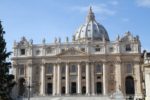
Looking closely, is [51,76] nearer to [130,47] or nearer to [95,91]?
[95,91]

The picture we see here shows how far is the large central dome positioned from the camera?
4235 inches

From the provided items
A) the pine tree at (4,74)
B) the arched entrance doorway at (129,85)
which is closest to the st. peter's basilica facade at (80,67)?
the arched entrance doorway at (129,85)

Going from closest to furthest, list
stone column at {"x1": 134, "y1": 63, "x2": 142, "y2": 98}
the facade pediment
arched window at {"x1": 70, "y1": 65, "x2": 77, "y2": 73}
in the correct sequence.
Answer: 1. stone column at {"x1": 134, "y1": 63, "x2": 142, "y2": 98}
2. the facade pediment
3. arched window at {"x1": 70, "y1": 65, "x2": 77, "y2": 73}

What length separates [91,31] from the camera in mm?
108875

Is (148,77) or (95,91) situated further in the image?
(95,91)

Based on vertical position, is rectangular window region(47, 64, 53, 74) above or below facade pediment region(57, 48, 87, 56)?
below

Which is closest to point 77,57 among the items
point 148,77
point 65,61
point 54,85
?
point 65,61

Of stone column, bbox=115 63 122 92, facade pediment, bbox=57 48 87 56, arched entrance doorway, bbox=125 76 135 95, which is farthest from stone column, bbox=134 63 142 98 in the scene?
facade pediment, bbox=57 48 87 56

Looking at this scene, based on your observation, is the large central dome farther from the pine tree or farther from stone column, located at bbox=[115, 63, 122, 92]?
the pine tree

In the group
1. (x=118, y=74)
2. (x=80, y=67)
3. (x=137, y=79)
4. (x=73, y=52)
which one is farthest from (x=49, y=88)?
(x=137, y=79)

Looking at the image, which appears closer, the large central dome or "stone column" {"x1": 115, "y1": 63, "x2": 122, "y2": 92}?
"stone column" {"x1": 115, "y1": 63, "x2": 122, "y2": 92}

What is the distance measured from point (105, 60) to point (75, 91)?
9900mm

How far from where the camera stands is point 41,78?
88.3m

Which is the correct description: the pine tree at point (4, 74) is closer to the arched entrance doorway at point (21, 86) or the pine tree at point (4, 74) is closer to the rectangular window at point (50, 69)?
the rectangular window at point (50, 69)
